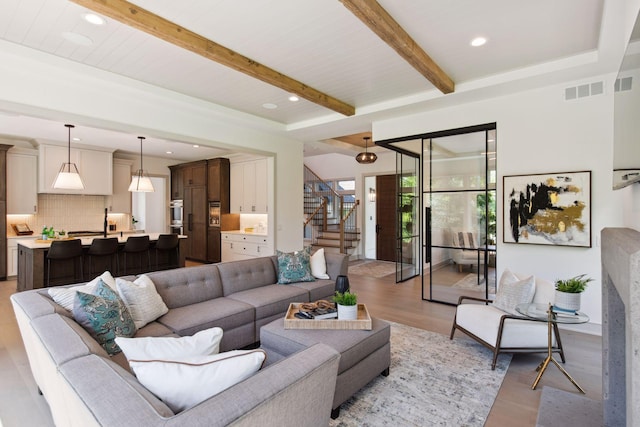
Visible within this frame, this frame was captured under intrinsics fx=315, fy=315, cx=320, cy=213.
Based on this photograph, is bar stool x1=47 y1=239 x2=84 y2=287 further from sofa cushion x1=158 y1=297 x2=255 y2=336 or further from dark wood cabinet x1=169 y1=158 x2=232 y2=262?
dark wood cabinet x1=169 y1=158 x2=232 y2=262

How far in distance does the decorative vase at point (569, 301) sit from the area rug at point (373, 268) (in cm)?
433

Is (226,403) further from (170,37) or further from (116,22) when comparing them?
(116,22)

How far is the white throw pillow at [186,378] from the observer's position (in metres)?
1.20

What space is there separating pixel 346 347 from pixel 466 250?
10.5 feet

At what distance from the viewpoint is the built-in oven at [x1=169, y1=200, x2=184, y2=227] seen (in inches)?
353

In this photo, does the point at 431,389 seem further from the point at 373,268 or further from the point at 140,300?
the point at 373,268

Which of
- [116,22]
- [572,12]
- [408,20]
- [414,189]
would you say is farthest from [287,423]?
[414,189]

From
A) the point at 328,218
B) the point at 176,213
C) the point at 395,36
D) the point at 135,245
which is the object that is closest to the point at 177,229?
the point at 176,213

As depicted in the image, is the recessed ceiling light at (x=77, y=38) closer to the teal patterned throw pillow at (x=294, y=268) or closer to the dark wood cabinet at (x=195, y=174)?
the teal patterned throw pillow at (x=294, y=268)

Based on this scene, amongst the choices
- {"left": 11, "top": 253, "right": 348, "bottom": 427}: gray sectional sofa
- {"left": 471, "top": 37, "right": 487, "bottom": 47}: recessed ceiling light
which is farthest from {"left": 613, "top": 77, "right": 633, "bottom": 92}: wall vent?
{"left": 11, "top": 253, "right": 348, "bottom": 427}: gray sectional sofa

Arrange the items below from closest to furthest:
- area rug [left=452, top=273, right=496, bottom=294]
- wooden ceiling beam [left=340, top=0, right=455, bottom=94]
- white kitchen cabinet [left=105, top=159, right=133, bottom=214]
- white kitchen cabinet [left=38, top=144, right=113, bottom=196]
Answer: wooden ceiling beam [left=340, top=0, right=455, bottom=94] < area rug [left=452, top=273, right=496, bottom=294] < white kitchen cabinet [left=38, top=144, right=113, bottom=196] < white kitchen cabinet [left=105, top=159, right=133, bottom=214]

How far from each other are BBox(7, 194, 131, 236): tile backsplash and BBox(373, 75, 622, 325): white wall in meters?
8.08

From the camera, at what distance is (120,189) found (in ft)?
26.1

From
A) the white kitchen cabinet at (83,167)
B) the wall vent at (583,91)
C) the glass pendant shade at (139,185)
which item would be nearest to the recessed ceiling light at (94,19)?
the glass pendant shade at (139,185)
